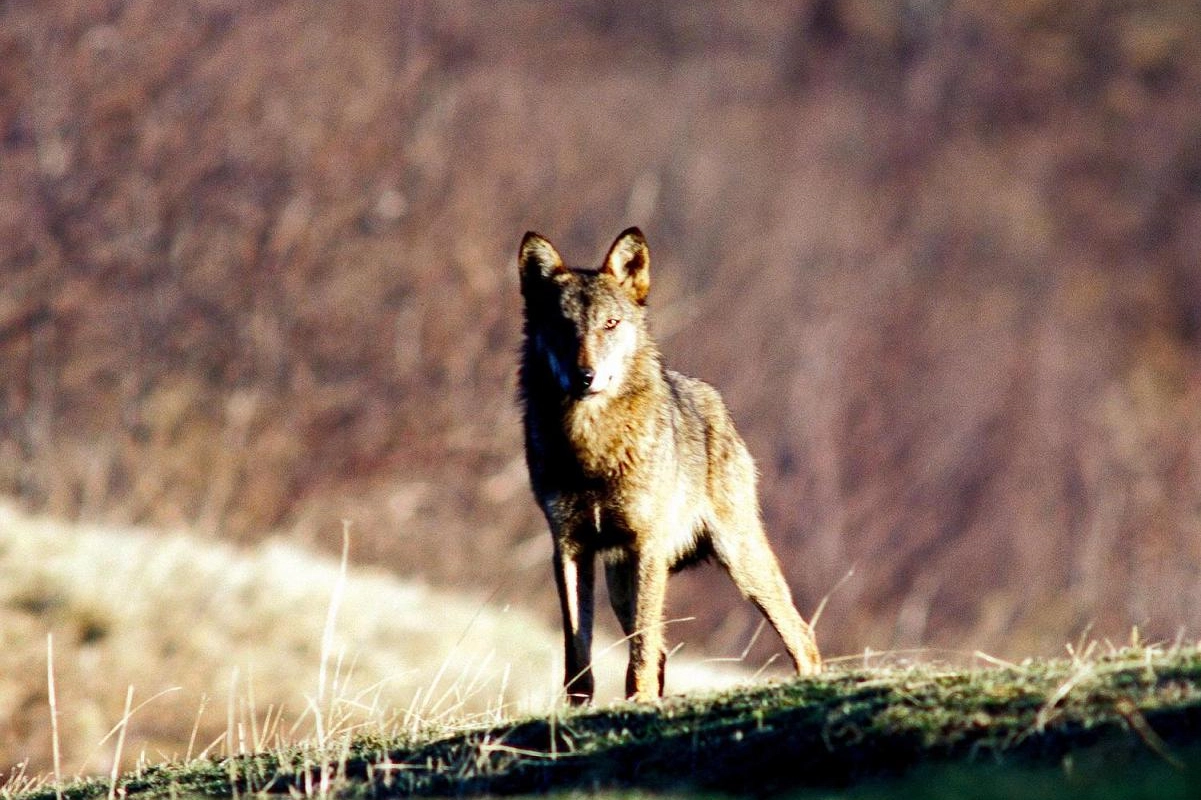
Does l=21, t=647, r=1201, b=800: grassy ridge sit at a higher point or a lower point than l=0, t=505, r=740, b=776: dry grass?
Answer: lower

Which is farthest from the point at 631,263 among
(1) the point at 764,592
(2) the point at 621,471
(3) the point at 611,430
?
(1) the point at 764,592

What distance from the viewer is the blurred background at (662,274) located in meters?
35.0

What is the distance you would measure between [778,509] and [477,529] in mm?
8918

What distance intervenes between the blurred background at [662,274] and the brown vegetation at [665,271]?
3.7 inches

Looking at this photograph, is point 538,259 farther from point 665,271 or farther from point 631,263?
point 665,271

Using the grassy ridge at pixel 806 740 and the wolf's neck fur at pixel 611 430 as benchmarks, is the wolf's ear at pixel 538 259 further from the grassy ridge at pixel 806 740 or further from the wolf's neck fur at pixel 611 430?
the grassy ridge at pixel 806 740

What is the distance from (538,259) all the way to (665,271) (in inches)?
1386

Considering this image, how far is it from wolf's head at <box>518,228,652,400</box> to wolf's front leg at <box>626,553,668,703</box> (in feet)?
3.11

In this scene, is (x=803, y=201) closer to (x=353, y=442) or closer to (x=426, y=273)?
(x=426, y=273)

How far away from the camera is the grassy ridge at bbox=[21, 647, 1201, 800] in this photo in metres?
6.44

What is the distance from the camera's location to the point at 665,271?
44.8m

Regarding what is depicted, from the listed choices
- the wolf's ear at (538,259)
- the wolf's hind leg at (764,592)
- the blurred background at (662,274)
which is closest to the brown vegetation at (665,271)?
the blurred background at (662,274)

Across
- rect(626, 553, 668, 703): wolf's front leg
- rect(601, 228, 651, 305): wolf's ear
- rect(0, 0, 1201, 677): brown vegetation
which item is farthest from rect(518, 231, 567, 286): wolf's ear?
rect(0, 0, 1201, 677): brown vegetation

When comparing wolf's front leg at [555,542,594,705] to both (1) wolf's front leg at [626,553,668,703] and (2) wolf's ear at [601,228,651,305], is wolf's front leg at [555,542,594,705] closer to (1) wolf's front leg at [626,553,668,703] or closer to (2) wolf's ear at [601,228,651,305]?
(1) wolf's front leg at [626,553,668,703]
